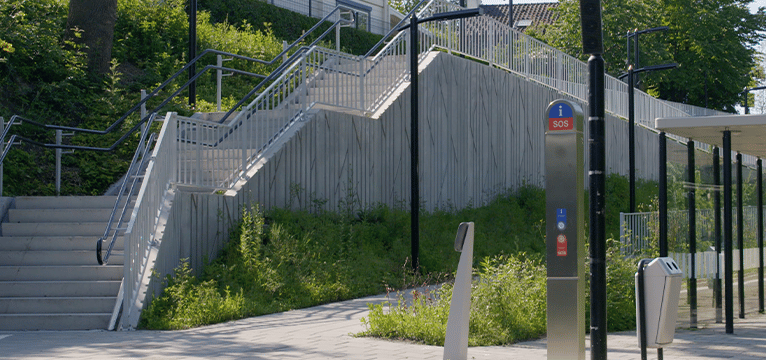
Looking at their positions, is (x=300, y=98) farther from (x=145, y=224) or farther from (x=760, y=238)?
(x=760, y=238)

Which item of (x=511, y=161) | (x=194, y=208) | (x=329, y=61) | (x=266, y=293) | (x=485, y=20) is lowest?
(x=266, y=293)

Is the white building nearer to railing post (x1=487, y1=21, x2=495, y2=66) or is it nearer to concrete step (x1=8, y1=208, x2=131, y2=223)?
railing post (x1=487, y1=21, x2=495, y2=66)

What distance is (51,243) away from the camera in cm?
1194

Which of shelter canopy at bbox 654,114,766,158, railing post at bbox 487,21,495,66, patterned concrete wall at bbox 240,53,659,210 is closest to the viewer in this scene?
shelter canopy at bbox 654,114,766,158

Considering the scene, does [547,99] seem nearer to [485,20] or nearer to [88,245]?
[485,20]

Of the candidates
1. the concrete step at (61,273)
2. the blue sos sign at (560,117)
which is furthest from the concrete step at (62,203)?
the blue sos sign at (560,117)

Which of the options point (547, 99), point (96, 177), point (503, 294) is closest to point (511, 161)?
point (547, 99)

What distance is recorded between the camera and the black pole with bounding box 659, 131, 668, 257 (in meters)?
9.51

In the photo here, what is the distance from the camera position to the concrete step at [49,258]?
456 inches

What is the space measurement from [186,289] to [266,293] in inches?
46.5

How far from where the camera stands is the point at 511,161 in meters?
22.3

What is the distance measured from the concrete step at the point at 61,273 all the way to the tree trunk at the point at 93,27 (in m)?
8.74

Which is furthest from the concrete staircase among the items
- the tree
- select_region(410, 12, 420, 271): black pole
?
the tree

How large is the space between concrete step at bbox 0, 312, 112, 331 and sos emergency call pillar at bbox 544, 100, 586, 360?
609 cm
